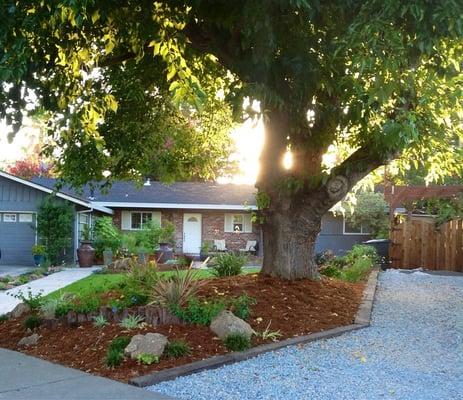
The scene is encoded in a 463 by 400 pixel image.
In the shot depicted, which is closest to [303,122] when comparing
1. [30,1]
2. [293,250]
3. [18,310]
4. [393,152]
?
[393,152]

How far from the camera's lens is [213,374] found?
629 cm

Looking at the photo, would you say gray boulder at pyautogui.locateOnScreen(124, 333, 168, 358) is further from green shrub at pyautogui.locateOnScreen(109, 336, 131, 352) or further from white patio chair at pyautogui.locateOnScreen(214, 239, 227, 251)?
white patio chair at pyautogui.locateOnScreen(214, 239, 227, 251)

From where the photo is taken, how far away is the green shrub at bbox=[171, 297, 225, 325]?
7656 mm

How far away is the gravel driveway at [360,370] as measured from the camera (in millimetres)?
5684

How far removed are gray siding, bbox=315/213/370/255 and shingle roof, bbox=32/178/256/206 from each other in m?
4.32

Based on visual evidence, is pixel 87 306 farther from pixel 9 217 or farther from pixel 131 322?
pixel 9 217

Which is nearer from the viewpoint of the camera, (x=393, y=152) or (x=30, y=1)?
(x=30, y=1)

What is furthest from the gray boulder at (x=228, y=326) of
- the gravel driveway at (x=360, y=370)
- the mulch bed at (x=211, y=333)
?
the gravel driveway at (x=360, y=370)

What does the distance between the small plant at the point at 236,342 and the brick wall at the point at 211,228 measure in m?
21.8

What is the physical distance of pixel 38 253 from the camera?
74.1 ft

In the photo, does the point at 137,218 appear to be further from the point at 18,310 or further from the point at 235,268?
the point at 18,310

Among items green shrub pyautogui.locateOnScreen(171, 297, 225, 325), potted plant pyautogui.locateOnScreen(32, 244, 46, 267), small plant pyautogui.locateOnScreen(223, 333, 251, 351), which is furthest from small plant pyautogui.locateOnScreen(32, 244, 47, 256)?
small plant pyautogui.locateOnScreen(223, 333, 251, 351)

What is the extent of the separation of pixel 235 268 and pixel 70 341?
542cm

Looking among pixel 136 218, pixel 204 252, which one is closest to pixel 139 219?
pixel 136 218
